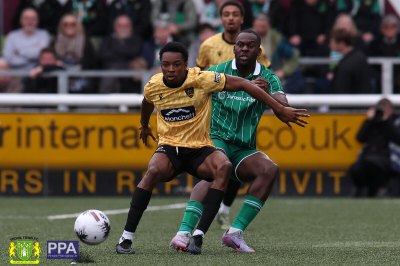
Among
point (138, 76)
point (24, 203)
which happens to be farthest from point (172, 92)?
point (138, 76)

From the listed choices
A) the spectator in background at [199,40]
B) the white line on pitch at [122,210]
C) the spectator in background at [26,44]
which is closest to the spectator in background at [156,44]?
the spectator in background at [199,40]

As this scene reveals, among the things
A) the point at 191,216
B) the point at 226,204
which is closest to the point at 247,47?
the point at 191,216

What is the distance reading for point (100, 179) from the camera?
1577 cm

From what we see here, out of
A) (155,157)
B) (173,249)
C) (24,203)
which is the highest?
(155,157)

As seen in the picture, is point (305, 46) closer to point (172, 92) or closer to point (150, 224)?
point (150, 224)

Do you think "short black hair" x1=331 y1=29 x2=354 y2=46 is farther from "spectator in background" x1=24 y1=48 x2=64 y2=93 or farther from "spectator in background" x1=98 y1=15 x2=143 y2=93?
"spectator in background" x1=24 y1=48 x2=64 y2=93

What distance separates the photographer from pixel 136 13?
18344 millimetres

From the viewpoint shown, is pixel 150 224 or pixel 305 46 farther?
pixel 305 46

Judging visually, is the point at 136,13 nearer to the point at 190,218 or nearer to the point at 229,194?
the point at 229,194

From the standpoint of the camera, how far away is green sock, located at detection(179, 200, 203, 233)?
30.4 feet

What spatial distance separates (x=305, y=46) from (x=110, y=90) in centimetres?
307

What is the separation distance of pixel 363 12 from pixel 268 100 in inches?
388

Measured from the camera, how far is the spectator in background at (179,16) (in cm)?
1806

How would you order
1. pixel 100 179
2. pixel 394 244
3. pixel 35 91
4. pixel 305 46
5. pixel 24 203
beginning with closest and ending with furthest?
1. pixel 394 244
2. pixel 24 203
3. pixel 100 179
4. pixel 35 91
5. pixel 305 46
